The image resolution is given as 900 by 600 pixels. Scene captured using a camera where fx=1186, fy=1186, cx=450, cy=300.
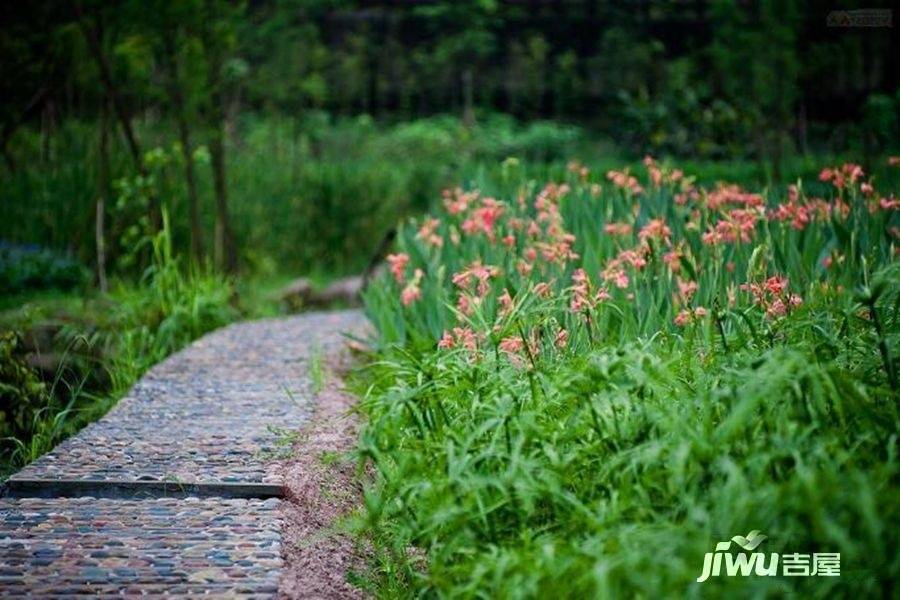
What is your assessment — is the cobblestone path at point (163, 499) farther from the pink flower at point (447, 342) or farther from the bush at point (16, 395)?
the pink flower at point (447, 342)

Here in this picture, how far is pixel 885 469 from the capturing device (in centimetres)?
252

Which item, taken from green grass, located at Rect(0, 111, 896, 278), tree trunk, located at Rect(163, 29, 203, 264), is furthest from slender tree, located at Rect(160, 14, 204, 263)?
green grass, located at Rect(0, 111, 896, 278)

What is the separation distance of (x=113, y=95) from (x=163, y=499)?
482cm

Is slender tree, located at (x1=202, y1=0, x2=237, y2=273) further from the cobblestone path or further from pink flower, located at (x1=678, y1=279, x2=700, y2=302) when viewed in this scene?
pink flower, located at (x1=678, y1=279, x2=700, y2=302)

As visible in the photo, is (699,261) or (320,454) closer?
(320,454)

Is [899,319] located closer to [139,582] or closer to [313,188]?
[139,582]

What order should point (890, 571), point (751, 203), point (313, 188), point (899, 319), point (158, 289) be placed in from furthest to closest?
point (313, 188)
point (158, 289)
point (751, 203)
point (899, 319)
point (890, 571)

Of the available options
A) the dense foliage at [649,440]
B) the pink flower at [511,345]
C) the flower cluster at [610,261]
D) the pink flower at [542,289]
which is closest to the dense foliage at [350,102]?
the flower cluster at [610,261]

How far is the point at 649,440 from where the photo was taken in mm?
3090

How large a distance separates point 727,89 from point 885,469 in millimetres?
11738

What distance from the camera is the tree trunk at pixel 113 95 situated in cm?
779

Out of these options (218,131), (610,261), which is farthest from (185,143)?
(610,261)

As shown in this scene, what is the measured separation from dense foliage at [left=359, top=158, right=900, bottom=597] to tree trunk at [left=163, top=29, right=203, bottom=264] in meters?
3.83

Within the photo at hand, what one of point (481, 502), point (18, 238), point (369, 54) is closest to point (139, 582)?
point (481, 502)
